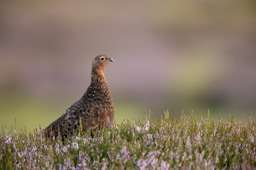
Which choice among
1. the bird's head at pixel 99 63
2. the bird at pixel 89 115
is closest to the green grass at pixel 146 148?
the bird at pixel 89 115

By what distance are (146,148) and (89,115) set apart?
1324mm

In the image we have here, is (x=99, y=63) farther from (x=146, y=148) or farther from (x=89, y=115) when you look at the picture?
(x=146, y=148)

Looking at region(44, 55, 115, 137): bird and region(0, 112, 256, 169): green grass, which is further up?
region(44, 55, 115, 137): bird

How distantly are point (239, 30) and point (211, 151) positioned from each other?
671 inches

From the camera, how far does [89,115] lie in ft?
21.3

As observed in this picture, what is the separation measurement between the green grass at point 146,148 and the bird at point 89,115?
0.88ft

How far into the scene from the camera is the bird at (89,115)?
21.0ft

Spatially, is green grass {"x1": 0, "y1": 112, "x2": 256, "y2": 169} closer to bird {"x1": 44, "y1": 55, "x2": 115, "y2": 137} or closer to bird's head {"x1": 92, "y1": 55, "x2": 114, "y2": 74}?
bird {"x1": 44, "y1": 55, "x2": 115, "y2": 137}

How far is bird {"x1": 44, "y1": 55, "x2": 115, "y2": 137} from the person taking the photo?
6414 mm

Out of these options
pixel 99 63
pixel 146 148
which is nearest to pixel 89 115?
pixel 99 63

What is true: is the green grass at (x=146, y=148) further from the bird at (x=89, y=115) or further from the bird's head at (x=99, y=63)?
the bird's head at (x=99, y=63)

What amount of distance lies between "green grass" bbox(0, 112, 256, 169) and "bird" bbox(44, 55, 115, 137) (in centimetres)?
27

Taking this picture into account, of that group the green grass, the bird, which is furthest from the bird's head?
the green grass

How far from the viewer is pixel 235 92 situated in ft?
56.1
